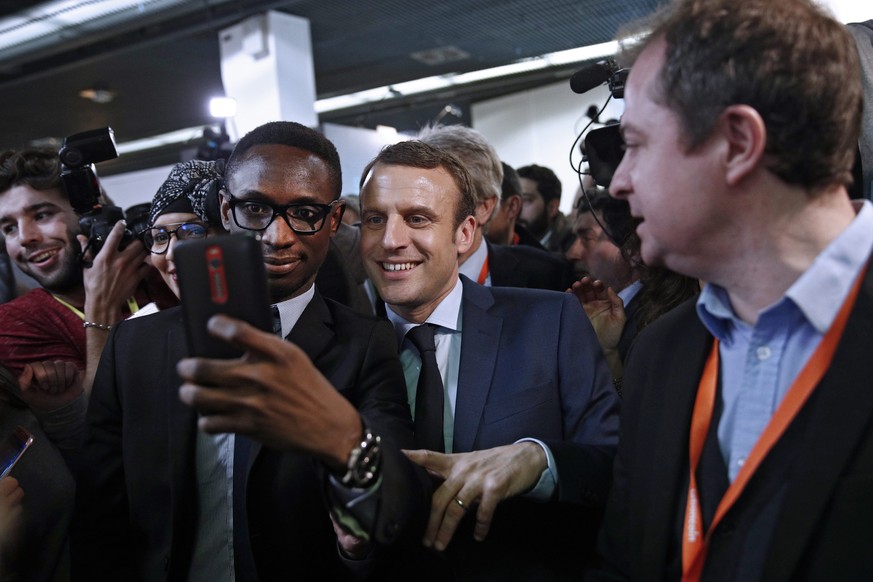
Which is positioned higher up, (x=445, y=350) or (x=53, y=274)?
(x=53, y=274)

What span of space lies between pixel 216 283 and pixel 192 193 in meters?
1.16

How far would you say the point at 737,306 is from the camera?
1115 mm

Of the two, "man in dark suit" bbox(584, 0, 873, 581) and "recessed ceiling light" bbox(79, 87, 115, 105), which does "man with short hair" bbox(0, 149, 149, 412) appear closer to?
"man in dark suit" bbox(584, 0, 873, 581)

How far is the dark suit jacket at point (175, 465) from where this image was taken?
1.42 m

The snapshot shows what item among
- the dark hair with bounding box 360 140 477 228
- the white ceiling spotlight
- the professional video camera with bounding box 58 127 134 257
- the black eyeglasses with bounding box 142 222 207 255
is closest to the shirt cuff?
the dark hair with bounding box 360 140 477 228

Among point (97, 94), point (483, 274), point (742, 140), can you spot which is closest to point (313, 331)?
point (742, 140)

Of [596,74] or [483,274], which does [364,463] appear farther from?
[483,274]

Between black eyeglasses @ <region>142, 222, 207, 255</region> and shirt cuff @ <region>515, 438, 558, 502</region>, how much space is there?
1.06m

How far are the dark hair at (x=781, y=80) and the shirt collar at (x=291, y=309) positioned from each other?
2.92ft

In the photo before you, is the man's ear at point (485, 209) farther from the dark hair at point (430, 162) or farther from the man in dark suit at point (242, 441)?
the man in dark suit at point (242, 441)

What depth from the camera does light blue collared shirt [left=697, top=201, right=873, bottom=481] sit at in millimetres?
976

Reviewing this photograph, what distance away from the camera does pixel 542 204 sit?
471cm

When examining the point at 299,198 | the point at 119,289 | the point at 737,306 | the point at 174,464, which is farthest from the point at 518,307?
the point at 119,289

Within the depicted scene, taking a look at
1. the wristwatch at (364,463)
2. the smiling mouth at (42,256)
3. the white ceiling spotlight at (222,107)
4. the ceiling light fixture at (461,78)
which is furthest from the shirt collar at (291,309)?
the ceiling light fixture at (461,78)
